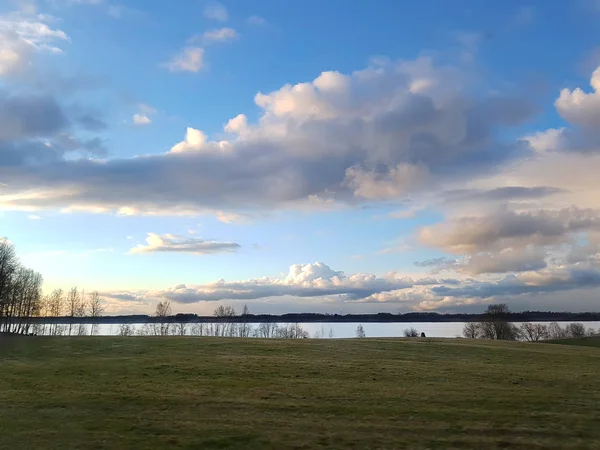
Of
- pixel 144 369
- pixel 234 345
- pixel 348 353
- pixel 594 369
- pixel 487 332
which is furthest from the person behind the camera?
pixel 487 332

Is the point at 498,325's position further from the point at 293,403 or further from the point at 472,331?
the point at 293,403

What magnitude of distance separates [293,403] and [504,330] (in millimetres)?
122930

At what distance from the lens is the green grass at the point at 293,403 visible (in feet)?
59.1

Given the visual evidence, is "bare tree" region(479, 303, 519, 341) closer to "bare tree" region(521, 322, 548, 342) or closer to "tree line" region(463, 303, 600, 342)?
"tree line" region(463, 303, 600, 342)

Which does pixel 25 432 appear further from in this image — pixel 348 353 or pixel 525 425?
pixel 348 353

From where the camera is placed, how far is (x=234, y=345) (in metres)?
53.6

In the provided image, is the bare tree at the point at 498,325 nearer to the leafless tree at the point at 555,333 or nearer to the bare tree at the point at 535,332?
the bare tree at the point at 535,332

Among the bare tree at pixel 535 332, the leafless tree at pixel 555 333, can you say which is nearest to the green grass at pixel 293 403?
the bare tree at pixel 535 332

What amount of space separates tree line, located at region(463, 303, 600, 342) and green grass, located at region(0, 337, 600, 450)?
316 feet

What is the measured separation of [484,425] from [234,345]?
3717cm

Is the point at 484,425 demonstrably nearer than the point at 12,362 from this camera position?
Yes

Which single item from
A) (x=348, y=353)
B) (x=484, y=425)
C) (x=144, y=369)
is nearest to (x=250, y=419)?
(x=484, y=425)

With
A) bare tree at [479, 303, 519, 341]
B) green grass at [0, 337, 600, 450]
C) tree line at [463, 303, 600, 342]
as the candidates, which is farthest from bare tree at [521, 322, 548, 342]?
green grass at [0, 337, 600, 450]

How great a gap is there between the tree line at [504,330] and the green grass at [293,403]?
9641cm
